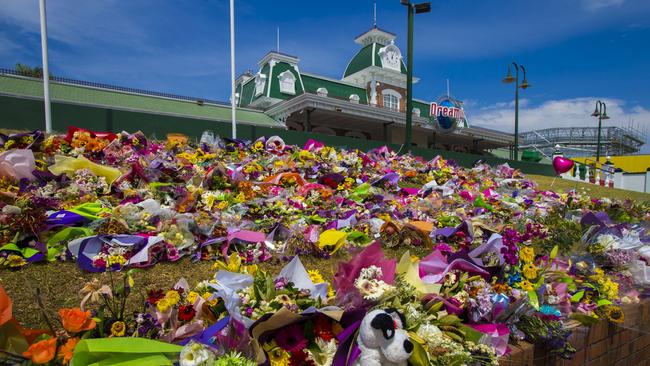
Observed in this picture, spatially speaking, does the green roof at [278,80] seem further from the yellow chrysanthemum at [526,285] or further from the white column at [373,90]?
the yellow chrysanthemum at [526,285]

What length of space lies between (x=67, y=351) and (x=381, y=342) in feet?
3.88

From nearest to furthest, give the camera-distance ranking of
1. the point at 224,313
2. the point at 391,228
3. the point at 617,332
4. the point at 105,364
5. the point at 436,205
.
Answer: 1. the point at 105,364
2. the point at 224,313
3. the point at 617,332
4. the point at 391,228
5. the point at 436,205

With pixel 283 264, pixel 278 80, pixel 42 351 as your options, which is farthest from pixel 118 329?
pixel 278 80

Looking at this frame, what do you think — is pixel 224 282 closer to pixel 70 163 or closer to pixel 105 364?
pixel 105 364

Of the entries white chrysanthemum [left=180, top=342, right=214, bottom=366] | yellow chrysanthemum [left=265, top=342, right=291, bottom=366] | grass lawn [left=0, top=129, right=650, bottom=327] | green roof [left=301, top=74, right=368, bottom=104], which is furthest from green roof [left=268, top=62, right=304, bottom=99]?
white chrysanthemum [left=180, top=342, right=214, bottom=366]

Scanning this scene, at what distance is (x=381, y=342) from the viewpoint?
5.05 ft

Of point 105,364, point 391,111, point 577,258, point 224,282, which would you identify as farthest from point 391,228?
point 391,111

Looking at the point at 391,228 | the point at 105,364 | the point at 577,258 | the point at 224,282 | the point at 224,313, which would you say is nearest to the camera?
the point at 105,364

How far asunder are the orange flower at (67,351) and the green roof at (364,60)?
2970 centimetres

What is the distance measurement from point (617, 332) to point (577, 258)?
63 centimetres

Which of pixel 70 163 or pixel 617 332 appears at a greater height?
pixel 70 163

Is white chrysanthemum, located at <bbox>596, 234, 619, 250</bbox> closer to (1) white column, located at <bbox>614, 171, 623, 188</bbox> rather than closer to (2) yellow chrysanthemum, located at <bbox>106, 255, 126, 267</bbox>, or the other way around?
(2) yellow chrysanthemum, located at <bbox>106, 255, 126, 267</bbox>

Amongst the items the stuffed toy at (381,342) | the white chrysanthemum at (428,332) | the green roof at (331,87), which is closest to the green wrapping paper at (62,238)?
the stuffed toy at (381,342)

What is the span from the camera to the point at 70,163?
4.44 m
